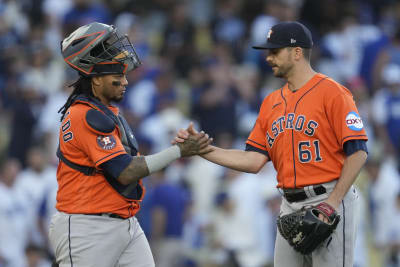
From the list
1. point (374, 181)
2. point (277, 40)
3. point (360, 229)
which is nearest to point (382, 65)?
point (374, 181)

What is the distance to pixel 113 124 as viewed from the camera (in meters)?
5.33

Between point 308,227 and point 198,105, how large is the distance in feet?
23.6

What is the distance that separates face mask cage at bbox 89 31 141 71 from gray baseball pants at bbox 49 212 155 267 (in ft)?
3.58

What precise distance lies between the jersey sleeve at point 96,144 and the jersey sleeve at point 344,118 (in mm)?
1461

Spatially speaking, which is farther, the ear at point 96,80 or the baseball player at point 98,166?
the ear at point 96,80

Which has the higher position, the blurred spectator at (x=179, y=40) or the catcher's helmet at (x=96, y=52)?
the catcher's helmet at (x=96, y=52)

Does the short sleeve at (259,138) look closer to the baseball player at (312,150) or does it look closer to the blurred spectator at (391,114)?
the baseball player at (312,150)

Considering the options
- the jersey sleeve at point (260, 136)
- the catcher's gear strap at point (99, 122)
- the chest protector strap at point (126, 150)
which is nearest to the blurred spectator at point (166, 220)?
the jersey sleeve at point (260, 136)

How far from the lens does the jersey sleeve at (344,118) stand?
5.36 meters

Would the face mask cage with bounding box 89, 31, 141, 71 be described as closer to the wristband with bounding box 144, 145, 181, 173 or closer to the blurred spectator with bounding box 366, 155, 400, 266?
the wristband with bounding box 144, 145, 181, 173

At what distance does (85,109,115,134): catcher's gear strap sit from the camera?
5258mm

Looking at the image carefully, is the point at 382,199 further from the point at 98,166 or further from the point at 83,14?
the point at 83,14

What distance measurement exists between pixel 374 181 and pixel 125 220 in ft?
17.9

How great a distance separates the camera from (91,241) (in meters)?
5.33
